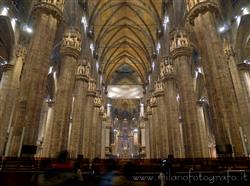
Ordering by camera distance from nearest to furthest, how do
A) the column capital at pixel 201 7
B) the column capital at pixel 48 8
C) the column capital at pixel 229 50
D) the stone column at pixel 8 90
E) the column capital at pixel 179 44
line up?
the column capital at pixel 201 7 → the column capital at pixel 48 8 → the stone column at pixel 8 90 → the column capital at pixel 179 44 → the column capital at pixel 229 50

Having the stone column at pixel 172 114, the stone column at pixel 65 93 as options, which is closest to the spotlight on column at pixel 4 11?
the stone column at pixel 65 93

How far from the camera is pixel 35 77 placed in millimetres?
10141

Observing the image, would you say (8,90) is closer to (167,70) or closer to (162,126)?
(167,70)

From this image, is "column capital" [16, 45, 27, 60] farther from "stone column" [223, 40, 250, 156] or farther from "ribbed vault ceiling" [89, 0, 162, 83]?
"stone column" [223, 40, 250, 156]

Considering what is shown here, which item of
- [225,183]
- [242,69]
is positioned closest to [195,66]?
[242,69]

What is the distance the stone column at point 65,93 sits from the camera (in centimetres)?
A: 1338

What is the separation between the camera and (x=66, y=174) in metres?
3.36

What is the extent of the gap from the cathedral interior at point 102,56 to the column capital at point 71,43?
8 centimetres

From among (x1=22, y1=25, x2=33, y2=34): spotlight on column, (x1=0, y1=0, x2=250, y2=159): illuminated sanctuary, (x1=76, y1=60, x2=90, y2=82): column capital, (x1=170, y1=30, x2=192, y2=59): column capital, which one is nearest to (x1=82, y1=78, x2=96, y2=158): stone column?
(x1=0, y1=0, x2=250, y2=159): illuminated sanctuary

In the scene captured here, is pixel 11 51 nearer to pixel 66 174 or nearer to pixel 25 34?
pixel 25 34

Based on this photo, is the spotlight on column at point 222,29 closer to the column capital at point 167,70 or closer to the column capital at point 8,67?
the column capital at point 167,70

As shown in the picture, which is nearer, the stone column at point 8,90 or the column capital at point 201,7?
the column capital at point 201,7

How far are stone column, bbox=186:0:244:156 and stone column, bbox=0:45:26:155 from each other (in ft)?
44.5

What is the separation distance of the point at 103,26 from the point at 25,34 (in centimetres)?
1401
